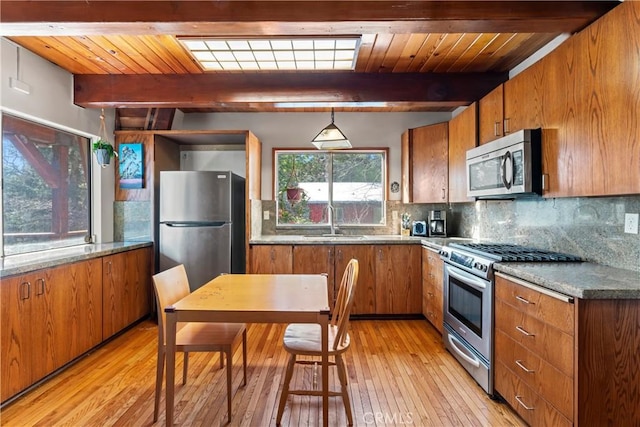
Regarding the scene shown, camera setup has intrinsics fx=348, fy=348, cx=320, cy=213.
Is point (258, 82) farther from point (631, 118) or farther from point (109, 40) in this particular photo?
point (631, 118)

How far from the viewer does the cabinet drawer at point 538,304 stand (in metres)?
1.56

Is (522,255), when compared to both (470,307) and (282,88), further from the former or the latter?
(282,88)

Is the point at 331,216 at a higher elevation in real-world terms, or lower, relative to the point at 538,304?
higher

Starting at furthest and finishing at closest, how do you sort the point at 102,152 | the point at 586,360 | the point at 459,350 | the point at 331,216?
the point at 331,216 < the point at 102,152 < the point at 459,350 < the point at 586,360

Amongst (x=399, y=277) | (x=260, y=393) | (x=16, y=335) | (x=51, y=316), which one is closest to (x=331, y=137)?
(x=399, y=277)

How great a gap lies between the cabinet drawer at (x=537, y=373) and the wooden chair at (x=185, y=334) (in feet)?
5.22

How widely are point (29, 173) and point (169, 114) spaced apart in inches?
59.6

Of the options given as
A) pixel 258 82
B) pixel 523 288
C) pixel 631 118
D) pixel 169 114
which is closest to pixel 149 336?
pixel 169 114

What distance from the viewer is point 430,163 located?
3.89 meters

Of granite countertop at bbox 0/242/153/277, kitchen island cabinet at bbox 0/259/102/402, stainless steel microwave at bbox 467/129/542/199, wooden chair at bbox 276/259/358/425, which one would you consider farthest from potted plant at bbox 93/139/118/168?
stainless steel microwave at bbox 467/129/542/199

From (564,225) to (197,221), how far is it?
3235 mm

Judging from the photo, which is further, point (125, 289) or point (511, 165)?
point (125, 289)

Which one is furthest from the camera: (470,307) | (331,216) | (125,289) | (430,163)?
(331,216)

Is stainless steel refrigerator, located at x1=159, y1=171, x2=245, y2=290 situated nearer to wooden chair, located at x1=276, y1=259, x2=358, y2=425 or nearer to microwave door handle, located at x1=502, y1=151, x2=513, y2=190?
wooden chair, located at x1=276, y1=259, x2=358, y2=425
